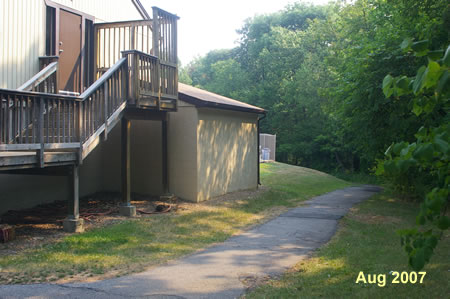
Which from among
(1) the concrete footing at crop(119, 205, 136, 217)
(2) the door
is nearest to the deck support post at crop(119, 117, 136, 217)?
(1) the concrete footing at crop(119, 205, 136, 217)

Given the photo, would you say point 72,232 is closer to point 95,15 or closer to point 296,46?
point 95,15

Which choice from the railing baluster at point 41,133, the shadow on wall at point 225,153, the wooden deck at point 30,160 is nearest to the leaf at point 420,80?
the wooden deck at point 30,160

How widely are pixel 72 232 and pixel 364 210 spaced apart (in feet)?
29.8

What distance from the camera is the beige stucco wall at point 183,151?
13.4 metres

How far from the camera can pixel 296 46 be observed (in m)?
46.0

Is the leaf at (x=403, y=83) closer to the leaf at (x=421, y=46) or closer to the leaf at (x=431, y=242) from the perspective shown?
the leaf at (x=421, y=46)

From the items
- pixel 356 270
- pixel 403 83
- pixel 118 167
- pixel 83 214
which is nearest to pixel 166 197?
pixel 118 167

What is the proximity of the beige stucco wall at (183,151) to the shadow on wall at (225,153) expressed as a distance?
211mm

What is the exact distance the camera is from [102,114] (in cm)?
966

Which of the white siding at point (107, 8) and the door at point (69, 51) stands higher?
the white siding at point (107, 8)

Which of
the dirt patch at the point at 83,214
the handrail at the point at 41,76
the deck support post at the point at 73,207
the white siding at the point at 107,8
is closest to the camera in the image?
the dirt patch at the point at 83,214

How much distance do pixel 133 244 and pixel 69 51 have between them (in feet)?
20.7

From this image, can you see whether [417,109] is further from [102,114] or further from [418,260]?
[102,114]

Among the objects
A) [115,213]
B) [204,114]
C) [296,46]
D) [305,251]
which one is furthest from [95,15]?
[296,46]
